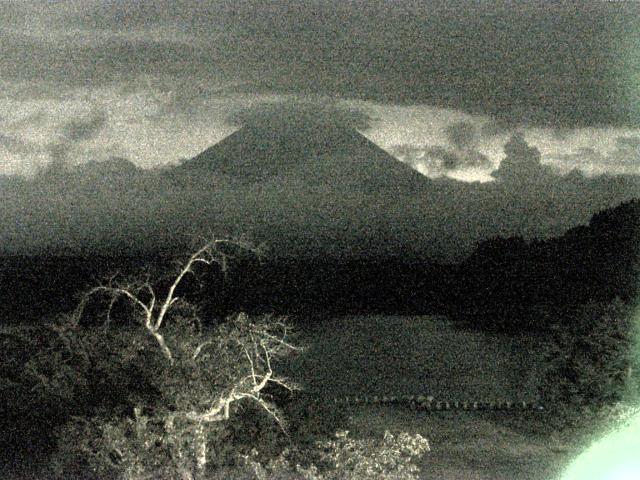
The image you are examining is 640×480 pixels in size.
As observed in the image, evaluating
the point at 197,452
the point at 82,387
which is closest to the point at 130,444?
the point at 197,452

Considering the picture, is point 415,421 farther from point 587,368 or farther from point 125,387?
point 125,387

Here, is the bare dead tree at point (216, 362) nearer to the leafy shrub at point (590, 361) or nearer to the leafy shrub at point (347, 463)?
the leafy shrub at point (347, 463)

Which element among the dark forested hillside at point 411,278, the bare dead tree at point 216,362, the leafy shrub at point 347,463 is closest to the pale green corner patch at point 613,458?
the leafy shrub at point 347,463

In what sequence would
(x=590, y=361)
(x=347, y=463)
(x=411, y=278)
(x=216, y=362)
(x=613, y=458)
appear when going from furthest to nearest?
(x=411, y=278)
(x=590, y=361)
(x=613, y=458)
(x=216, y=362)
(x=347, y=463)

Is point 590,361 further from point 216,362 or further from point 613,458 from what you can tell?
point 216,362

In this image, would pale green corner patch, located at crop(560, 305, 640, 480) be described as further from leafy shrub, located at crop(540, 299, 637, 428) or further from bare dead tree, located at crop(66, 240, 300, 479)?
bare dead tree, located at crop(66, 240, 300, 479)

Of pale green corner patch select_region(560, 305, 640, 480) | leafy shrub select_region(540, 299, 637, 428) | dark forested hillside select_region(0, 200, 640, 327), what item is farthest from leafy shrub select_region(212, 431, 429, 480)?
dark forested hillside select_region(0, 200, 640, 327)

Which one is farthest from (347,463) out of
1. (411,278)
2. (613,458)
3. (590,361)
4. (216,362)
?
(411,278)

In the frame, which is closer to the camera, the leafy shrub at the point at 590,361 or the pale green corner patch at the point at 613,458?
the pale green corner patch at the point at 613,458

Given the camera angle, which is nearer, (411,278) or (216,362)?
(216,362)

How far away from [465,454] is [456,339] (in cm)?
592

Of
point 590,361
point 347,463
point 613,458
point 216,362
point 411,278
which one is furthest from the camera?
point 411,278

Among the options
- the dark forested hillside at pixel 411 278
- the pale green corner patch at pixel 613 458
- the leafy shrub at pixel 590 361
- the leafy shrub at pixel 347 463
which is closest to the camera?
the leafy shrub at pixel 347 463

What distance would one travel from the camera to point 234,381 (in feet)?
29.7
